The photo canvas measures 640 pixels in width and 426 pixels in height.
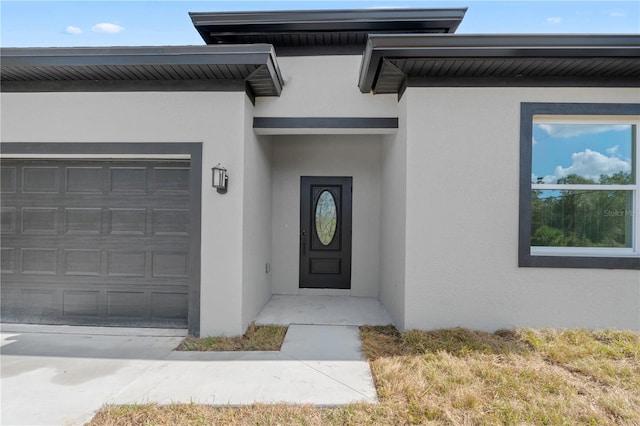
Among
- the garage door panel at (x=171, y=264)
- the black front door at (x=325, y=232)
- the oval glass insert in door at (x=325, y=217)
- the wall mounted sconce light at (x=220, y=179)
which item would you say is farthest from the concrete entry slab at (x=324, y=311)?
the wall mounted sconce light at (x=220, y=179)

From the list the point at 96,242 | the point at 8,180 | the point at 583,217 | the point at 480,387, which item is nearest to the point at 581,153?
the point at 583,217

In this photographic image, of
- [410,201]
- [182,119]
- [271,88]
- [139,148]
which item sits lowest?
[410,201]

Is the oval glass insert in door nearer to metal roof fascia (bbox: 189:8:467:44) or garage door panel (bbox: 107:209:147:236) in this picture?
metal roof fascia (bbox: 189:8:467:44)

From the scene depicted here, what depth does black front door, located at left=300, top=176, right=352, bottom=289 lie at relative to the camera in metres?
6.47

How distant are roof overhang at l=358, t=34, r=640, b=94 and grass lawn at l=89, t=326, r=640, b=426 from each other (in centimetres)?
330

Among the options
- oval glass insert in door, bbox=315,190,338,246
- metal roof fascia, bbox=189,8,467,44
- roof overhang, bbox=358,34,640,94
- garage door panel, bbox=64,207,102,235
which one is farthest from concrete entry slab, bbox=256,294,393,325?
metal roof fascia, bbox=189,8,467,44

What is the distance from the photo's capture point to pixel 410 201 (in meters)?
4.34

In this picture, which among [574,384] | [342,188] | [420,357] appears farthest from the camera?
[342,188]

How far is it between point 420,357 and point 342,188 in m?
3.66

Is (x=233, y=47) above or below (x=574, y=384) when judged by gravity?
above

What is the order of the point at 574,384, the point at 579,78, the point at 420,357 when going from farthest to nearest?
the point at 579,78
the point at 420,357
the point at 574,384

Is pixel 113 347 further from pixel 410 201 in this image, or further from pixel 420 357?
pixel 410 201

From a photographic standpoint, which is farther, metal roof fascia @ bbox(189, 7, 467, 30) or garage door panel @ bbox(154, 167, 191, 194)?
metal roof fascia @ bbox(189, 7, 467, 30)

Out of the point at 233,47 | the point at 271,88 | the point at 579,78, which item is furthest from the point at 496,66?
the point at 233,47
